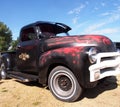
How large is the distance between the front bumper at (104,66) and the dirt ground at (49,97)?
634 millimetres

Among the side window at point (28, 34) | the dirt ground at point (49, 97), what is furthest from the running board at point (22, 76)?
the side window at point (28, 34)

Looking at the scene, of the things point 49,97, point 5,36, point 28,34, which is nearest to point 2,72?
point 28,34

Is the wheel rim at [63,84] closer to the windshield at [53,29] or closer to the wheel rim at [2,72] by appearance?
the windshield at [53,29]

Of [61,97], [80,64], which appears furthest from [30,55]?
[80,64]

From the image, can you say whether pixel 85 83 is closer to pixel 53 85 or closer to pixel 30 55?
pixel 53 85

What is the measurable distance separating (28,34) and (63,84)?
243 centimetres

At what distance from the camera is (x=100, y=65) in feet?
14.1

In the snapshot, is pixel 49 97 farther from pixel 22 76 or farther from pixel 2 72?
pixel 2 72

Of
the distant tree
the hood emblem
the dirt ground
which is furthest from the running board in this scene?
the distant tree

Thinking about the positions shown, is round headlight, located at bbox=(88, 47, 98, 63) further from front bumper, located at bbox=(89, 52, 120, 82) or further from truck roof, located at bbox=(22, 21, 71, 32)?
truck roof, located at bbox=(22, 21, 71, 32)

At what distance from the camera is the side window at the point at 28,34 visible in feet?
20.0

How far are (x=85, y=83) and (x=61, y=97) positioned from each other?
88 cm

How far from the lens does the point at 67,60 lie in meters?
4.45

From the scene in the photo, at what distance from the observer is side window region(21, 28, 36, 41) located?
6.09 meters
